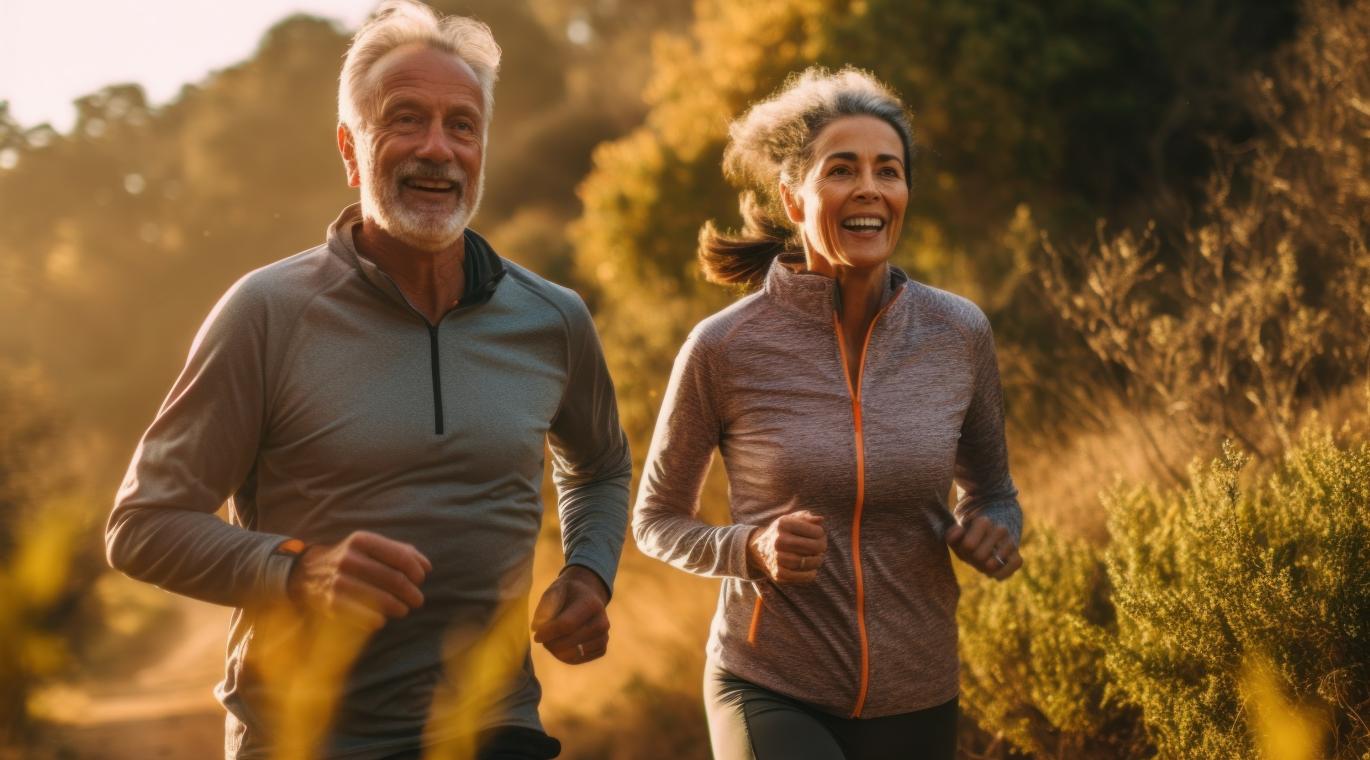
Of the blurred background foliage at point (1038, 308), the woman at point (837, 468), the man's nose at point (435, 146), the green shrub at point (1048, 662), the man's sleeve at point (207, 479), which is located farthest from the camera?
the green shrub at point (1048, 662)

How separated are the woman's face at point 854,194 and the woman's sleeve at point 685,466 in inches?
15.6

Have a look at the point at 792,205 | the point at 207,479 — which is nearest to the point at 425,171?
the point at 207,479

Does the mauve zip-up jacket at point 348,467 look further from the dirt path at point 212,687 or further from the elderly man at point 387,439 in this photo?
the dirt path at point 212,687

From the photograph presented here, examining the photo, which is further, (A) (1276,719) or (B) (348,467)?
(A) (1276,719)

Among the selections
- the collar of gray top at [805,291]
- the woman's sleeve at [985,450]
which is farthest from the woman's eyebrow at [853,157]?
the woman's sleeve at [985,450]

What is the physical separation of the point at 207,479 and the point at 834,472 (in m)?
1.33

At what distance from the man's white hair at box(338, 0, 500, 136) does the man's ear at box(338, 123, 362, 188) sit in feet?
0.09

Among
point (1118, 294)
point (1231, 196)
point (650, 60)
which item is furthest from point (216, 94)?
point (1118, 294)

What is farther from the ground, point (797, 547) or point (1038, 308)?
point (1038, 308)

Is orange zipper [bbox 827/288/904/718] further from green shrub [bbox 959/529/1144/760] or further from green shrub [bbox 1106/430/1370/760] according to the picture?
green shrub [bbox 959/529/1144/760]

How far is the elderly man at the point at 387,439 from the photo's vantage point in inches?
93.5

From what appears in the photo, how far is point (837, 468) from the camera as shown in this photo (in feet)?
9.54

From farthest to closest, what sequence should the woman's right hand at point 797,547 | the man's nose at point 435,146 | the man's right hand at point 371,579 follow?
the man's nose at point 435,146 < the woman's right hand at point 797,547 < the man's right hand at point 371,579

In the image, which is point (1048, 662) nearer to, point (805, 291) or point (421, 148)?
point (805, 291)
